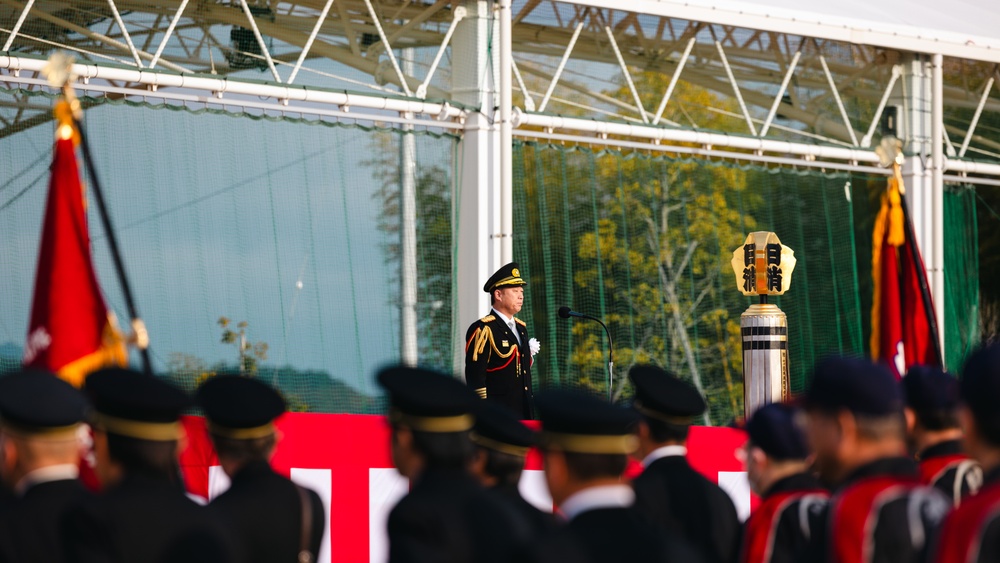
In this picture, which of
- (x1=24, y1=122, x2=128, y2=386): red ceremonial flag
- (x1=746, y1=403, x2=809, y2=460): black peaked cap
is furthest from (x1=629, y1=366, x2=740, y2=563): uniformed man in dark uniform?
(x1=24, y1=122, x2=128, y2=386): red ceremonial flag

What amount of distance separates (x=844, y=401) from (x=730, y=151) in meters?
10.0

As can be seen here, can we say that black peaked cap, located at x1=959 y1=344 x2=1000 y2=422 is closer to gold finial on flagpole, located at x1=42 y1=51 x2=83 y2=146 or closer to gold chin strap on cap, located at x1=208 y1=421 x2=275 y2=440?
gold chin strap on cap, located at x1=208 y1=421 x2=275 y2=440

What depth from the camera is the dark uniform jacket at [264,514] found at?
11.5 ft

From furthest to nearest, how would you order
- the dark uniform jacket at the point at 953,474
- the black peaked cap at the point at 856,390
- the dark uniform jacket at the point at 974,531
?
1. the dark uniform jacket at the point at 953,474
2. the black peaked cap at the point at 856,390
3. the dark uniform jacket at the point at 974,531

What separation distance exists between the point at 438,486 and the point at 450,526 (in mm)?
150

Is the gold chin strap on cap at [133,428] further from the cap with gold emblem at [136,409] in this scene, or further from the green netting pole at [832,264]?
the green netting pole at [832,264]

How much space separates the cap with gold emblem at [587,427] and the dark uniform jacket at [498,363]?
528cm

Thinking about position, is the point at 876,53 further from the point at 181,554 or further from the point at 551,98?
the point at 181,554

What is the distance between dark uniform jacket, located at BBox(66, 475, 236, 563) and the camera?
9.66 feet

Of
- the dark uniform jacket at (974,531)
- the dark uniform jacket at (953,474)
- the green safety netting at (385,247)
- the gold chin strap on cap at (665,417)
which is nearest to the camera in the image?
the dark uniform jacket at (974,531)

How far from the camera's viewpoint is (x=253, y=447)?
12.1 ft

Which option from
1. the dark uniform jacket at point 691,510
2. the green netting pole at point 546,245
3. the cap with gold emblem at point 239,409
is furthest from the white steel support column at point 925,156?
the cap with gold emblem at point 239,409

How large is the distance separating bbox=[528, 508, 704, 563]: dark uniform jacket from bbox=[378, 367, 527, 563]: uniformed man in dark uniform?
1.32 ft

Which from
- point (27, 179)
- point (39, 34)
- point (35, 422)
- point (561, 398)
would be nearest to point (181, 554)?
point (35, 422)
